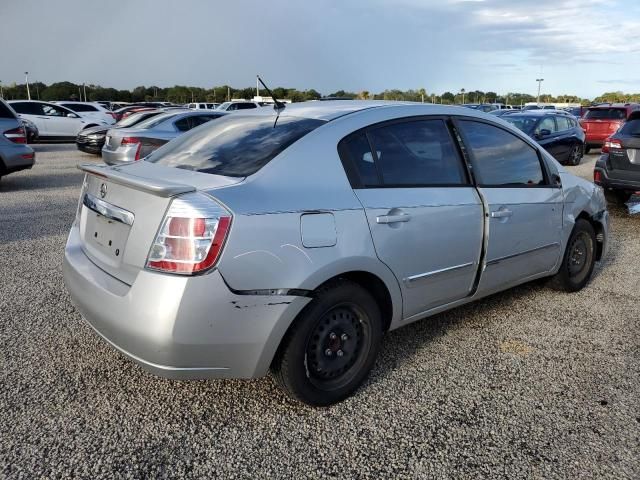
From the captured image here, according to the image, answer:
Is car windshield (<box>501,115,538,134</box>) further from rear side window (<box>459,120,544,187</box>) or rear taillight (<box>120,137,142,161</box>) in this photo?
rear side window (<box>459,120,544,187</box>)

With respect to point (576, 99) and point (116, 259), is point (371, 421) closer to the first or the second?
point (116, 259)

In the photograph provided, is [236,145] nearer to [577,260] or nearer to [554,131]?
[577,260]

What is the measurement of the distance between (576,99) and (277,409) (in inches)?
3972

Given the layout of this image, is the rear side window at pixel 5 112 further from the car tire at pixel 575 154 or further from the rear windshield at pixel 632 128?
→ the car tire at pixel 575 154

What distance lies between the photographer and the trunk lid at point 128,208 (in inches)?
99.2

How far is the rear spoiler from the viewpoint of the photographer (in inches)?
97.3

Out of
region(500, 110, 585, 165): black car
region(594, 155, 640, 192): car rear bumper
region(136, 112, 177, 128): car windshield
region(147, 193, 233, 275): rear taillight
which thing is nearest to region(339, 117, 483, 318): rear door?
region(147, 193, 233, 275): rear taillight

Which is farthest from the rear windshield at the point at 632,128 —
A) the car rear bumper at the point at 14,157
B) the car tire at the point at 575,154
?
the car rear bumper at the point at 14,157

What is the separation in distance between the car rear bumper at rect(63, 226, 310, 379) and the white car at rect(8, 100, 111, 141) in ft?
64.8

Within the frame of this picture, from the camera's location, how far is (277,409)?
2.90 m

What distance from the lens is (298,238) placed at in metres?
2.58

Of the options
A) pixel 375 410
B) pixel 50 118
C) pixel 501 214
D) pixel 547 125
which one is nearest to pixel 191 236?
pixel 375 410

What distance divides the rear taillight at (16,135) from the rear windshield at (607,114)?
17288 mm

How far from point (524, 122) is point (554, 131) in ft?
3.93
